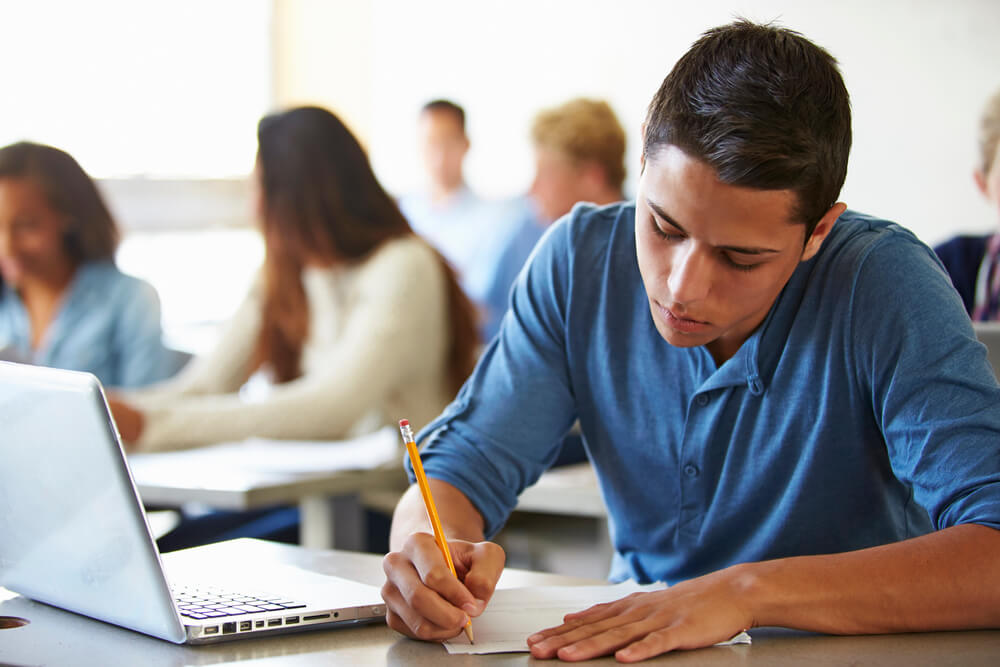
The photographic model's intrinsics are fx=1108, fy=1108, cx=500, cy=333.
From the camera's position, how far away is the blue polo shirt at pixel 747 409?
1091 millimetres

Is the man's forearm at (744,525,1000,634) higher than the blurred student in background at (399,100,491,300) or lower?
higher

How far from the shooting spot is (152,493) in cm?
208

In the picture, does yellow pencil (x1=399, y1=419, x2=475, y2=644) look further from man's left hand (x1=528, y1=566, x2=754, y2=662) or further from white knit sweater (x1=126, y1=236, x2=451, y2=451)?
white knit sweater (x1=126, y1=236, x2=451, y2=451)

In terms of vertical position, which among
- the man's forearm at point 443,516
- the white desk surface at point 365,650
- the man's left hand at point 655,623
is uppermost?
the man's left hand at point 655,623

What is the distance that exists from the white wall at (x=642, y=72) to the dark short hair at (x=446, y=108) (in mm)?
122

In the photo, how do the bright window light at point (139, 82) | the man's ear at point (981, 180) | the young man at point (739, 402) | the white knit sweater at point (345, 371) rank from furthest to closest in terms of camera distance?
the bright window light at point (139, 82), the man's ear at point (981, 180), the white knit sweater at point (345, 371), the young man at point (739, 402)

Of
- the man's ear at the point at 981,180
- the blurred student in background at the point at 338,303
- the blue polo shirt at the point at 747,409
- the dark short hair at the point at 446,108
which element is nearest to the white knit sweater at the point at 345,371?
the blurred student in background at the point at 338,303

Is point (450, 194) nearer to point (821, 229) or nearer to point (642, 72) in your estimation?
point (642, 72)

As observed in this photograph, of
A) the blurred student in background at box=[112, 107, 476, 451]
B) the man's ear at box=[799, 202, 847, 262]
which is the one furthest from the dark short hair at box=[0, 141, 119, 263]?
the man's ear at box=[799, 202, 847, 262]

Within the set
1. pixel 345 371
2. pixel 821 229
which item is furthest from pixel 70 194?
pixel 821 229

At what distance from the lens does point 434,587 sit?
957 mm

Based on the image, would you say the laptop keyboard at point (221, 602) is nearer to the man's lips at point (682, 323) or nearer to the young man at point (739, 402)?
the young man at point (739, 402)

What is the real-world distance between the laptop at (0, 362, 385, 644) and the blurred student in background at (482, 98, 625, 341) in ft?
9.60

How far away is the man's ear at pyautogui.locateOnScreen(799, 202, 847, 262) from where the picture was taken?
1.13 metres
